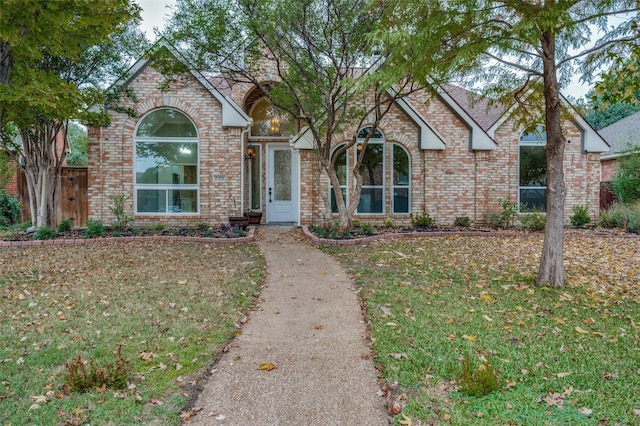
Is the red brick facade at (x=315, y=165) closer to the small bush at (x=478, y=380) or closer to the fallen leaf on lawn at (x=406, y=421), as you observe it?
the small bush at (x=478, y=380)

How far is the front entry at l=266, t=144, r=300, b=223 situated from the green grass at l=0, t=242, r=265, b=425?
5677 mm

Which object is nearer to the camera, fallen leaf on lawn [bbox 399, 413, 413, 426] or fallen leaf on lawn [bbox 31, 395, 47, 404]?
fallen leaf on lawn [bbox 399, 413, 413, 426]

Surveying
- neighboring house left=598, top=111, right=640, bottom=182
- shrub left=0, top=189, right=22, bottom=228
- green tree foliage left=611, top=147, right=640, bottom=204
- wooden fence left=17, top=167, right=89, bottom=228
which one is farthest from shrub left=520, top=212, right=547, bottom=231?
shrub left=0, top=189, right=22, bottom=228

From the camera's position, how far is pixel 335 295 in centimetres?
561

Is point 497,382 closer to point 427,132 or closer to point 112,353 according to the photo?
point 112,353

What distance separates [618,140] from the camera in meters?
19.4

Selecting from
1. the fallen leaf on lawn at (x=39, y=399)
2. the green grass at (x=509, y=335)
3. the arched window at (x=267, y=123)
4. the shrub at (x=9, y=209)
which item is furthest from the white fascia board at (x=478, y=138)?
the shrub at (x=9, y=209)

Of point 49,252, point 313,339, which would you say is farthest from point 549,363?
point 49,252

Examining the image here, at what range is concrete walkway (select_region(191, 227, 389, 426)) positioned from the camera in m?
2.74

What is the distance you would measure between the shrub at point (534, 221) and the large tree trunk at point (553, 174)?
243 inches

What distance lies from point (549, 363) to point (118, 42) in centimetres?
1207

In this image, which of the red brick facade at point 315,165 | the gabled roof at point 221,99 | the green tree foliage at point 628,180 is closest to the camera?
the gabled roof at point 221,99

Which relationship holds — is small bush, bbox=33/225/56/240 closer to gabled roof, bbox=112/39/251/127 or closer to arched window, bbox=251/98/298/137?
gabled roof, bbox=112/39/251/127

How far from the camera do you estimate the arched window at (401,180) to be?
12.5 meters
